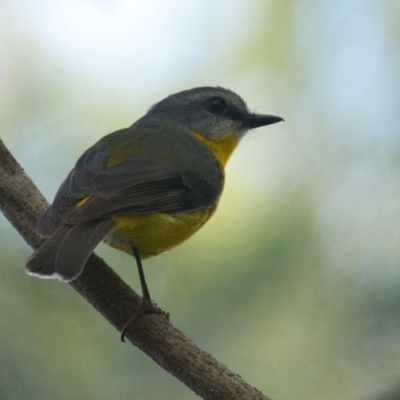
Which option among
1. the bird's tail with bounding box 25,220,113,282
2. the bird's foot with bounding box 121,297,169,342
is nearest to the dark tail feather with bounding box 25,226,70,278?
the bird's tail with bounding box 25,220,113,282

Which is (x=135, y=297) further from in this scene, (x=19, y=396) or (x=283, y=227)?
(x=283, y=227)

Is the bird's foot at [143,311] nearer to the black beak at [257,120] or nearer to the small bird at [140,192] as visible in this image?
the small bird at [140,192]

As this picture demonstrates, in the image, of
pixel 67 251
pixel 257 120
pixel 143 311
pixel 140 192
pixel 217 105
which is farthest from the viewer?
pixel 217 105

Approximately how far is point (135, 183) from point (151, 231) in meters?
0.26

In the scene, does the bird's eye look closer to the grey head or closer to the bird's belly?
the grey head

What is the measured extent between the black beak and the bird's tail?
186 cm

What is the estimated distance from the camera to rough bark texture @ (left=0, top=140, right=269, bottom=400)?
2.75m

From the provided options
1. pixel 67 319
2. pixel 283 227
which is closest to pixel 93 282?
pixel 67 319

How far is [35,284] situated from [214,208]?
1.23 m

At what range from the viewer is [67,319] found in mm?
4141

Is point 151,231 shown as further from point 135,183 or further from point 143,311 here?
point 143,311

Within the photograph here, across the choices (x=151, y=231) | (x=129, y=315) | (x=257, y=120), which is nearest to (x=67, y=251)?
(x=129, y=315)

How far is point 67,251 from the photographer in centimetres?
303

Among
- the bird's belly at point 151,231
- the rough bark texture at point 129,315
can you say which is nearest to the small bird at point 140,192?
the bird's belly at point 151,231
